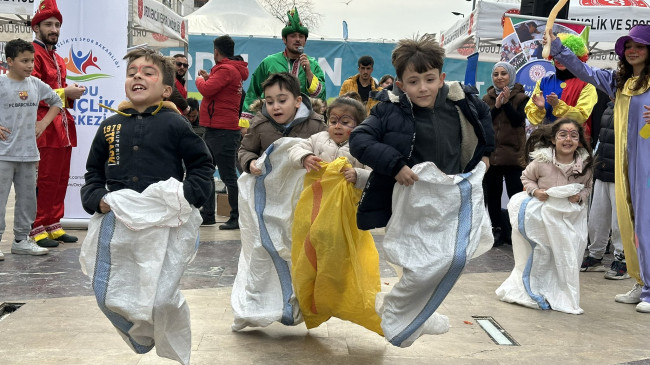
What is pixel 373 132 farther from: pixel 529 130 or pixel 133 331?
pixel 529 130

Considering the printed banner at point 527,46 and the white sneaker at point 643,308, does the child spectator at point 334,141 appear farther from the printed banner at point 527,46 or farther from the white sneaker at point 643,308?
the printed banner at point 527,46

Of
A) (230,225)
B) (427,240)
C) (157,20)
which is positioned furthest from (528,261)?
(157,20)

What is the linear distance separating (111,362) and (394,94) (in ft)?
6.36

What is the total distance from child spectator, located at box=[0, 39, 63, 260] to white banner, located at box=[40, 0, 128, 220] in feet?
4.40

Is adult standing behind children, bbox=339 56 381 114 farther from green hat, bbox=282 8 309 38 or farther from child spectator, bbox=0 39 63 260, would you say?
child spectator, bbox=0 39 63 260

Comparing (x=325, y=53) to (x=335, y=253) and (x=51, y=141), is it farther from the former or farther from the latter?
(x=335, y=253)

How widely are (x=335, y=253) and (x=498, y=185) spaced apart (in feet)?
16.7

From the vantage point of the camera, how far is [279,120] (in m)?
4.59

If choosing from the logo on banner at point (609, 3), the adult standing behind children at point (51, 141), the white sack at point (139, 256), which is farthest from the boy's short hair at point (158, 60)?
the logo on banner at point (609, 3)

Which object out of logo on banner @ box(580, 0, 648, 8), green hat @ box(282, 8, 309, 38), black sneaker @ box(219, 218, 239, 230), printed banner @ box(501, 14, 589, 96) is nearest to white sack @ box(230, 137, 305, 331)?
green hat @ box(282, 8, 309, 38)

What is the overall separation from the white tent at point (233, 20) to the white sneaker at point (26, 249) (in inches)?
385

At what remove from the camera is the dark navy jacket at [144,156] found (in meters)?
3.54

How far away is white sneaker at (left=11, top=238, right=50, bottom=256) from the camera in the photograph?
7.08 meters

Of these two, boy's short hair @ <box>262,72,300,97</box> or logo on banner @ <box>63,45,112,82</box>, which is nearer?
boy's short hair @ <box>262,72,300,97</box>
